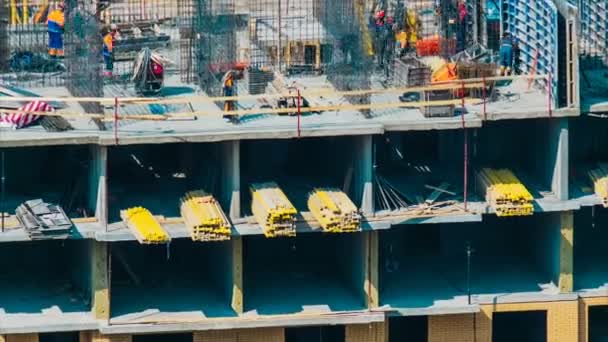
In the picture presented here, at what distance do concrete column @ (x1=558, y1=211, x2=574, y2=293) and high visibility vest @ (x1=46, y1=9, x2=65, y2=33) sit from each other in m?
11.9

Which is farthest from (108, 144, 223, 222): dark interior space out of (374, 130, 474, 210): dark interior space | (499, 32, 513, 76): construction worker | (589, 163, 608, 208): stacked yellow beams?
(589, 163, 608, 208): stacked yellow beams

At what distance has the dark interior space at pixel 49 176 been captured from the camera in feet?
169

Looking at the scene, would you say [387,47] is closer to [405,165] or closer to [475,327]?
[405,165]

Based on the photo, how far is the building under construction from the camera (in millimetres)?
50438

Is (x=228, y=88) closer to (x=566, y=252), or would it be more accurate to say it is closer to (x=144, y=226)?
(x=144, y=226)

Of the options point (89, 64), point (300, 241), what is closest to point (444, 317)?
point (300, 241)

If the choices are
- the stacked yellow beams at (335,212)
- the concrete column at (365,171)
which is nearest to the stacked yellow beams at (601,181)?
the concrete column at (365,171)

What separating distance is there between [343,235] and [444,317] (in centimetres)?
304

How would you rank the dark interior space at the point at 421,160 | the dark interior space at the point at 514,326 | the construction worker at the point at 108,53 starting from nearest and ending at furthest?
the dark interior space at the point at 421,160 < the construction worker at the point at 108,53 < the dark interior space at the point at 514,326

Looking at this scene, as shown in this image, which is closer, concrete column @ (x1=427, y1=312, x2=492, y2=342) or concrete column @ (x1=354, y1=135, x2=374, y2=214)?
concrete column @ (x1=354, y1=135, x2=374, y2=214)

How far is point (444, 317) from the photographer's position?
5194cm

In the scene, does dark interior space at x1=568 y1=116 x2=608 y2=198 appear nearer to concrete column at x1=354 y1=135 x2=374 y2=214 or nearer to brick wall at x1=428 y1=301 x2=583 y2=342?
brick wall at x1=428 y1=301 x2=583 y2=342

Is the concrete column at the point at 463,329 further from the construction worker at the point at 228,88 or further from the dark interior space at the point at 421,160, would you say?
the construction worker at the point at 228,88

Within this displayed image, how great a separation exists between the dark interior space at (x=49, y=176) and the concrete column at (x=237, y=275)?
10.7 feet
